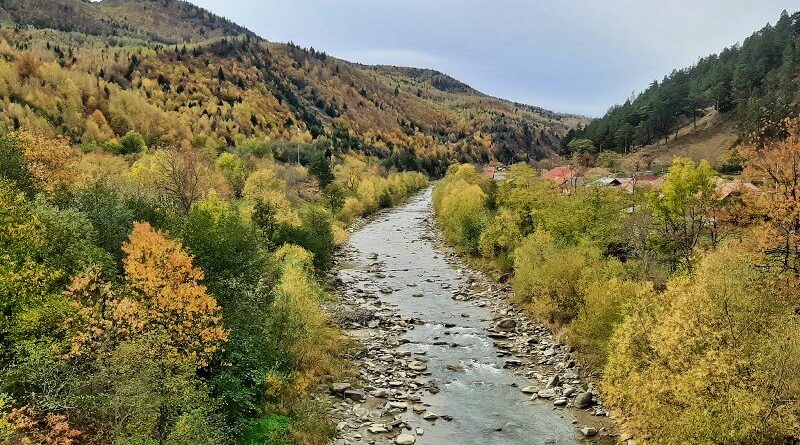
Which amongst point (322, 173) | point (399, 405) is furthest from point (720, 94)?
point (399, 405)

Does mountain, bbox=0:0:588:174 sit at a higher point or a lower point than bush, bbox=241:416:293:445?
higher

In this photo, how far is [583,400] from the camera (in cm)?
2562

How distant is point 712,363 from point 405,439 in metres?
12.7

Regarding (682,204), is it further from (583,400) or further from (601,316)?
(583,400)

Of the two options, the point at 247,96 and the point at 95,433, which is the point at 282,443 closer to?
the point at 95,433

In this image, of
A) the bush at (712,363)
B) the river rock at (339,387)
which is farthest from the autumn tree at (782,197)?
the river rock at (339,387)

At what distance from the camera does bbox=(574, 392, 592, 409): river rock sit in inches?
1003

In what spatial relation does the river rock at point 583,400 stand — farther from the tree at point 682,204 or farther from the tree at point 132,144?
the tree at point 132,144

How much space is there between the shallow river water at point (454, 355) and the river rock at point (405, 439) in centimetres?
37

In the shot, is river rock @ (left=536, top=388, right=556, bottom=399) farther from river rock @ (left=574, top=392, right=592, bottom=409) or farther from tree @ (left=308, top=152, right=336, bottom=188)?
tree @ (left=308, top=152, right=336, bottom=188)

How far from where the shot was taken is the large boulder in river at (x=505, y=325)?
120ft

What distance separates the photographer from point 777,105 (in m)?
90.7

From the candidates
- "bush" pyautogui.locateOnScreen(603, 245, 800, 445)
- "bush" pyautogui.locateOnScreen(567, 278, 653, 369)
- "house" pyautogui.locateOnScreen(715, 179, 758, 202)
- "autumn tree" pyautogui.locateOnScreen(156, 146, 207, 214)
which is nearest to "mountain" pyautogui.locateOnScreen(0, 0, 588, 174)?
"autumn tree" pyautogui.locateOnScreen(156, 146, 207, 214)

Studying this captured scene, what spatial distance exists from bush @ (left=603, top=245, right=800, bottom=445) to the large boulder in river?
1466 cm
